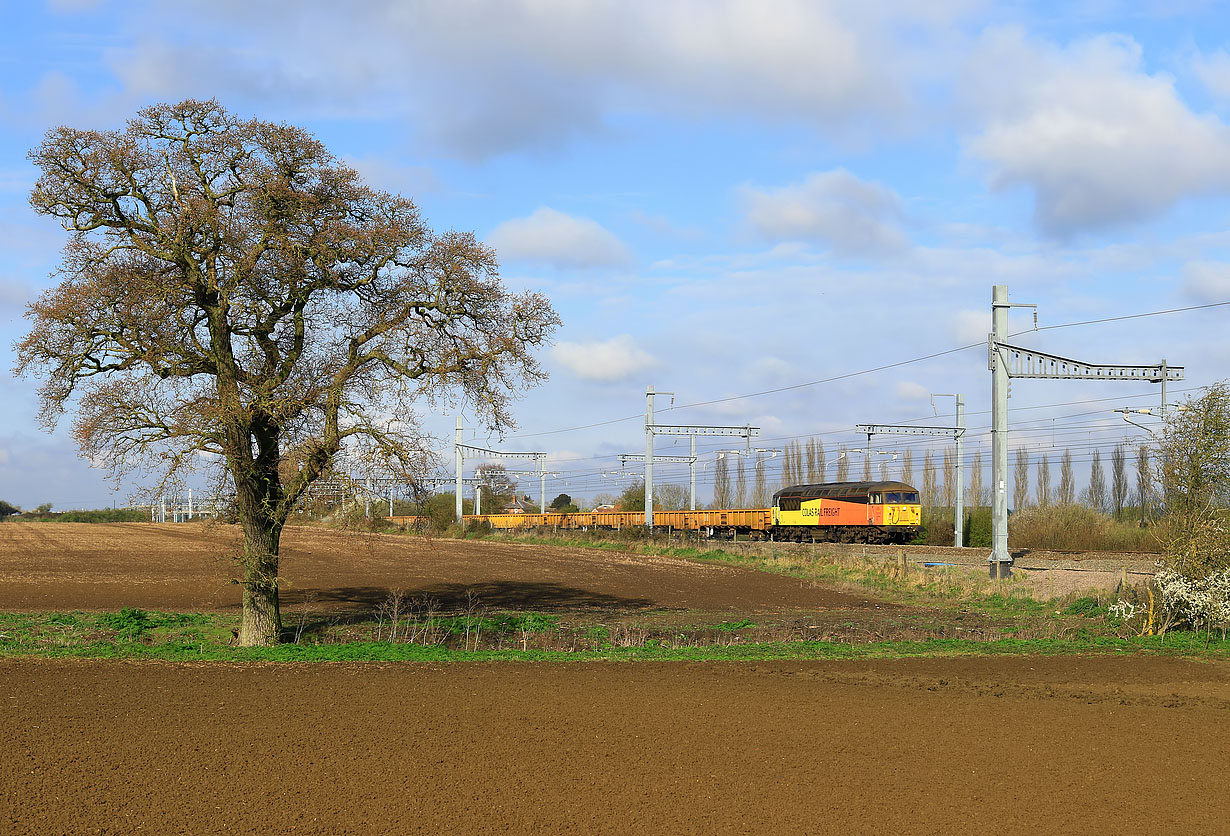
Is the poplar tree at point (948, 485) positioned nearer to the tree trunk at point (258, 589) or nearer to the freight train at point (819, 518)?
the freight train at point (819, 518)

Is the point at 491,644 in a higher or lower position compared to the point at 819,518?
lower

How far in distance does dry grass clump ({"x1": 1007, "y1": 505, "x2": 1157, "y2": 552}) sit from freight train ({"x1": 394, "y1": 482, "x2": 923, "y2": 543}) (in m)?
6.24

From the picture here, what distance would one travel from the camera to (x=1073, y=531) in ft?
175

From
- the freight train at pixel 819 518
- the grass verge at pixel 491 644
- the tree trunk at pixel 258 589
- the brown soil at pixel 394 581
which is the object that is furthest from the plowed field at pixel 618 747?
the freight train at pixel 819 518

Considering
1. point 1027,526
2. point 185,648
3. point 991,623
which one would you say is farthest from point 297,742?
point 1027,526

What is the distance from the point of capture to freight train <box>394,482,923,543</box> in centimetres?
6006

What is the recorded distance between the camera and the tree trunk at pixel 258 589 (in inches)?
776

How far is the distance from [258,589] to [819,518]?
48.3 m

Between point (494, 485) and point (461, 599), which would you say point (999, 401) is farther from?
point (494, 485)

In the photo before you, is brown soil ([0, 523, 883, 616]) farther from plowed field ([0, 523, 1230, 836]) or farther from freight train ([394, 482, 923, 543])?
freight train ([394, 482, 923, 543])

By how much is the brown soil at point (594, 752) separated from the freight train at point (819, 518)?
1696 inches

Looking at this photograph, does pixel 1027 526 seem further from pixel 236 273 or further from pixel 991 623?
pixel 236 273

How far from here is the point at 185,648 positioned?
19.3 meters

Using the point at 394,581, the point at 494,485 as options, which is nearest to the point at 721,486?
the point at 494,485
